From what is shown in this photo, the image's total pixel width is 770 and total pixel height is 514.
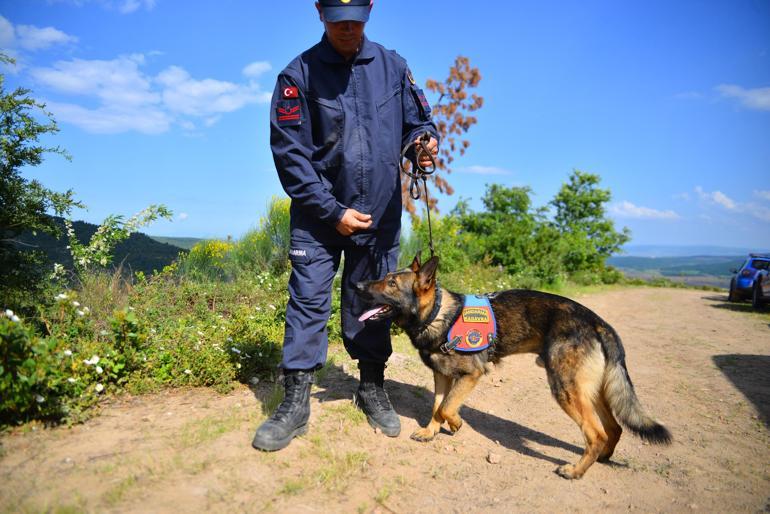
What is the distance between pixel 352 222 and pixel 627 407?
2349mm

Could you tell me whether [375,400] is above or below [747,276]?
below

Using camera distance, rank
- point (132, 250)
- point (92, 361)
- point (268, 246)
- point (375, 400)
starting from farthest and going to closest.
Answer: point (268, 246)
point (132, 250)
point (375, 400)
point (92, 361)

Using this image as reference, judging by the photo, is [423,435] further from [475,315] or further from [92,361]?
[92,361]

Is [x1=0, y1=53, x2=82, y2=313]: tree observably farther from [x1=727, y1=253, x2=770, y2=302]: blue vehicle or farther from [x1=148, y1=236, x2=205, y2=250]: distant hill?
[x1=727, y1=253, x2=770, y2=302]: blue vehicle

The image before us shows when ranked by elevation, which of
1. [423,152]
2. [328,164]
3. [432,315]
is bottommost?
[432,315]

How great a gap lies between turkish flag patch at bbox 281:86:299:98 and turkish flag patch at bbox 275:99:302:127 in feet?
0.12

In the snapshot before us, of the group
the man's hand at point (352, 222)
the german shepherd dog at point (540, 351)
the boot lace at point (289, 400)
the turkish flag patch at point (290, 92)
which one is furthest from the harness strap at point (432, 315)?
the turkish flag patch at point (290, 92)

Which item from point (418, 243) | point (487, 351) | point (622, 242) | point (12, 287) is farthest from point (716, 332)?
point (622, 242)

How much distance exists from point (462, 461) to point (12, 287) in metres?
4.27

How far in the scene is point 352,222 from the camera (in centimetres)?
353

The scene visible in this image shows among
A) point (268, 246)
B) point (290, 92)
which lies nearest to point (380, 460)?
point (290, 92)

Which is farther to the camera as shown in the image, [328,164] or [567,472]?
[328,164]

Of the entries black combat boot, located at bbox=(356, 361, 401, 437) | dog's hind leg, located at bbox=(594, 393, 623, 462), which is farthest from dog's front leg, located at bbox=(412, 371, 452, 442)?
dog's hind leg, located at bbox=(594, 393, 623, 462)

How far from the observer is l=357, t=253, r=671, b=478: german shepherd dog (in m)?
3.47
